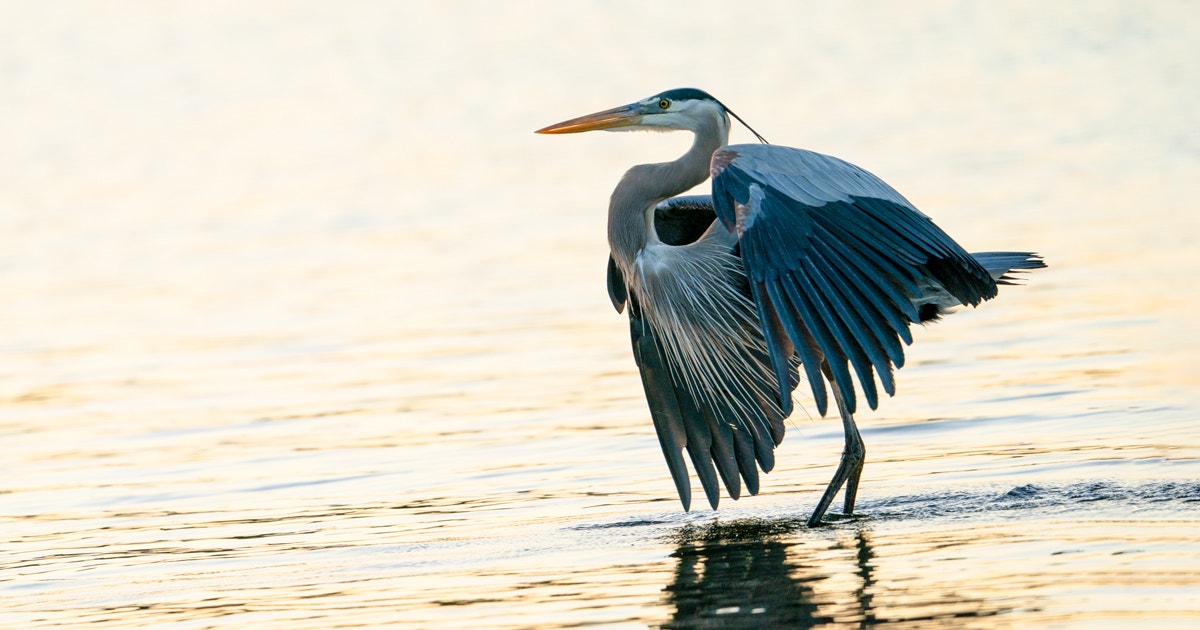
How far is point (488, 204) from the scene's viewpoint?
52.9 ft

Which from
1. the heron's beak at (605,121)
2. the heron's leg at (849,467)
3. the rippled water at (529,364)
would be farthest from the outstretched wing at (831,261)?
the heron's beak at (605,121)

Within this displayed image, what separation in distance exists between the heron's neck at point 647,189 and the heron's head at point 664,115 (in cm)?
5

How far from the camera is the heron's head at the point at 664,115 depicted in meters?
8.02

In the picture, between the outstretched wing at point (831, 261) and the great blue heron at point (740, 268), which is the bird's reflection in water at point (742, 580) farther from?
the outstretched wing at point (831, 261)

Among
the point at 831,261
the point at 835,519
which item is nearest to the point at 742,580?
the point at 835,519

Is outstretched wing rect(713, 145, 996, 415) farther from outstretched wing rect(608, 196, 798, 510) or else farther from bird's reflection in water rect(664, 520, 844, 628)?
outstretched wing rect(608, 196, 798, 510)

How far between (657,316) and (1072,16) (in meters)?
17.8

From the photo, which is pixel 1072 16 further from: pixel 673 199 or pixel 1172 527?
pixel 1172 527

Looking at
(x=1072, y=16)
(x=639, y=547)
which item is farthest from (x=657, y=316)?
(x=1072, y=16)

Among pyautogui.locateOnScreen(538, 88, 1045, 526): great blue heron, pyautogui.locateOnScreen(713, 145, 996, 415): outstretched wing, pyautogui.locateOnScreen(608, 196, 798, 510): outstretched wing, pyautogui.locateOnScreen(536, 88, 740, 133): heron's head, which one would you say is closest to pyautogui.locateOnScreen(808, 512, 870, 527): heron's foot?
pyautogui.locateOnScreen(538, 88, 1045, 526): great blue heron

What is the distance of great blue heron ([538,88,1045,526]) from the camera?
22.6 ft

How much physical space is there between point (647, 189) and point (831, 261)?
1.29m

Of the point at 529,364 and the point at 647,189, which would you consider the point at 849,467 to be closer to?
the point at 647,189

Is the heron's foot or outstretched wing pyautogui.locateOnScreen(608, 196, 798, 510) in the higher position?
outstretched wing pyautogui.locateOnScreen(608, 196, 798, 510)
